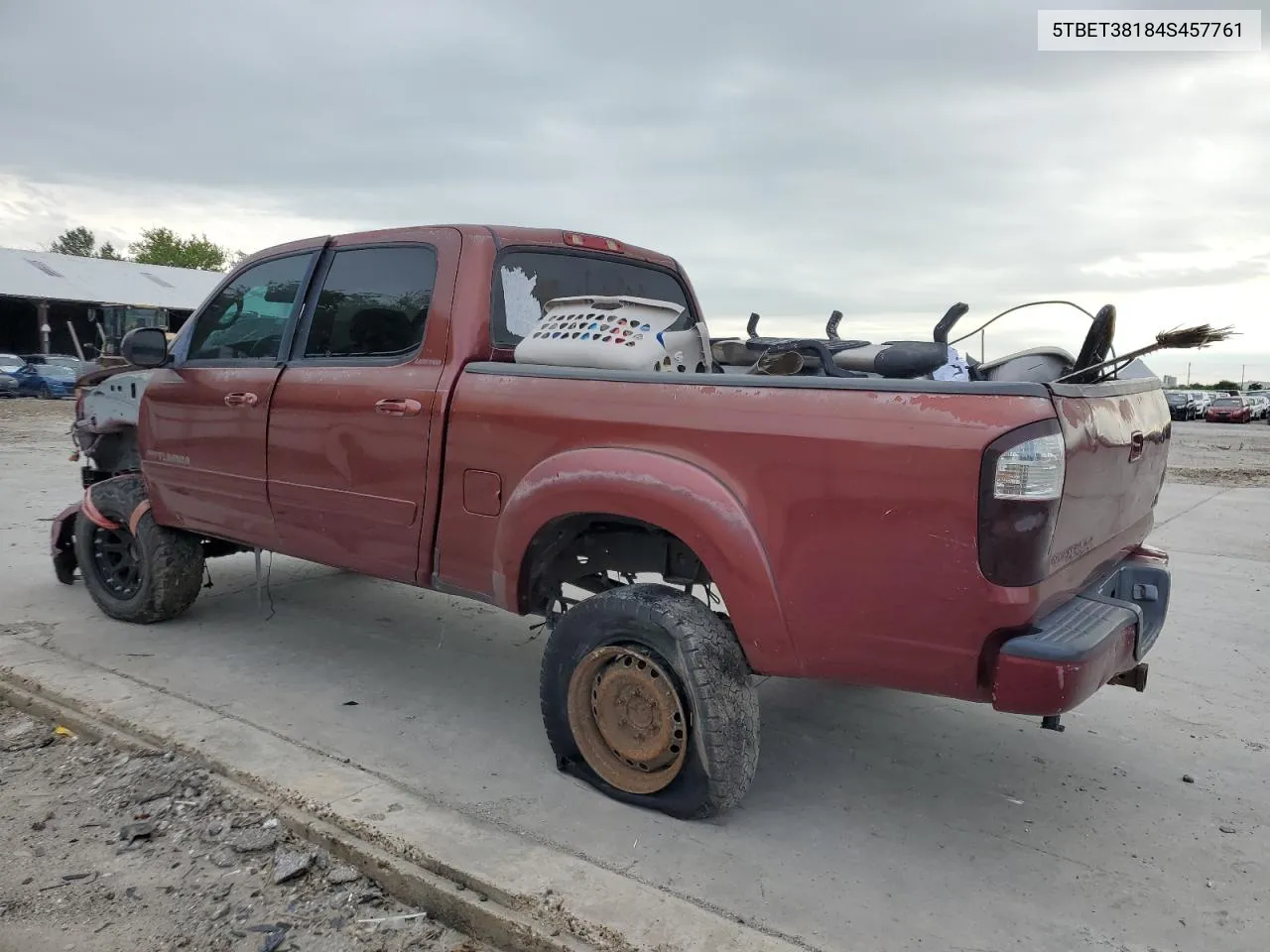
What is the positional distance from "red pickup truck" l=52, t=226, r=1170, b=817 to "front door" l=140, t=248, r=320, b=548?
0.02m

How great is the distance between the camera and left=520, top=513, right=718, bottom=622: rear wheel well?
3188 millimetres

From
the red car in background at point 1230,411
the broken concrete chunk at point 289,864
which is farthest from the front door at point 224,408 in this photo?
the red car in background at point 1230,411

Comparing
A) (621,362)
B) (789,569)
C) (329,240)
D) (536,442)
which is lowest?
(789,569)

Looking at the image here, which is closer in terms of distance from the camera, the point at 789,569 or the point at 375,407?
the point at 789,569

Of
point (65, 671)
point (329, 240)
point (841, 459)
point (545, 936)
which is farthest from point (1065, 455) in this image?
point (65, 671)

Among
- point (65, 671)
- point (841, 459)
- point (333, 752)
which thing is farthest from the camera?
point (65, 671)

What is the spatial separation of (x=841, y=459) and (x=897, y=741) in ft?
5.55

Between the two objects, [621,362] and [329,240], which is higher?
[329,240]

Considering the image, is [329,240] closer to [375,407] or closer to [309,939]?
[375,407]

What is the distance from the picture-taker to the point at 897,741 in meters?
3.76

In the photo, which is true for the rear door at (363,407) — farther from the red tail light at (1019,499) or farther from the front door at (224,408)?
the red tail light at (1019,499)

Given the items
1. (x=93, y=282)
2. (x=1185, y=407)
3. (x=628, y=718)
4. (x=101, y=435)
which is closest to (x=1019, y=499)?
(x=628, y=718)

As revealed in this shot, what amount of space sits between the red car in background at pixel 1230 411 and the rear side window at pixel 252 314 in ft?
129

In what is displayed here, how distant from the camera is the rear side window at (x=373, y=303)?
376 centimetres
